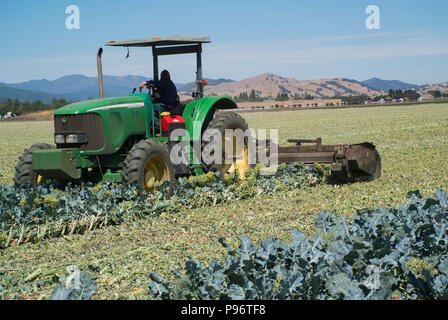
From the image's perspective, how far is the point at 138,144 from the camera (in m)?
6.91

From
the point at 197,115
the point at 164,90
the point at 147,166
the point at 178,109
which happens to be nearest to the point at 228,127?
the point at 197,115

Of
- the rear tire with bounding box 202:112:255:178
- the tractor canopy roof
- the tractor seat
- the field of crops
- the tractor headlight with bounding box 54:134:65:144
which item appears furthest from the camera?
the rear tire with bounding box 202:112:255:178

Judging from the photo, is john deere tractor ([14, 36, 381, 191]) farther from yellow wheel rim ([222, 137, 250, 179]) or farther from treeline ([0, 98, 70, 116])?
treeline ([0, 98, 70, 116])

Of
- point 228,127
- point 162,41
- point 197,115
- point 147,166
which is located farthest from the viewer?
point 228,127

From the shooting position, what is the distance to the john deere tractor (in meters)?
6.79

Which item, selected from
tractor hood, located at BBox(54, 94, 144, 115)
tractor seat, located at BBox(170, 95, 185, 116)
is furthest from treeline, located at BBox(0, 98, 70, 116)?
tractor hood, located at BBox(54, 94, 144, 115)

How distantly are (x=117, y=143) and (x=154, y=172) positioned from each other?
0.70 m

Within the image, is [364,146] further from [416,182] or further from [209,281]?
[209,281]

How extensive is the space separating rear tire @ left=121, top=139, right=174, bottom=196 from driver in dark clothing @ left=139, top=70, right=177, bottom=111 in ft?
2.53

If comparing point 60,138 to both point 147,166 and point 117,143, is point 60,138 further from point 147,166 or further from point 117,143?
point 147,166

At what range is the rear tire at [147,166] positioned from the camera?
6715 millimetres

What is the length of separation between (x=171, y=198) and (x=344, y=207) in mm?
2289

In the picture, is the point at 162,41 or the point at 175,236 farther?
the point at 162,41
